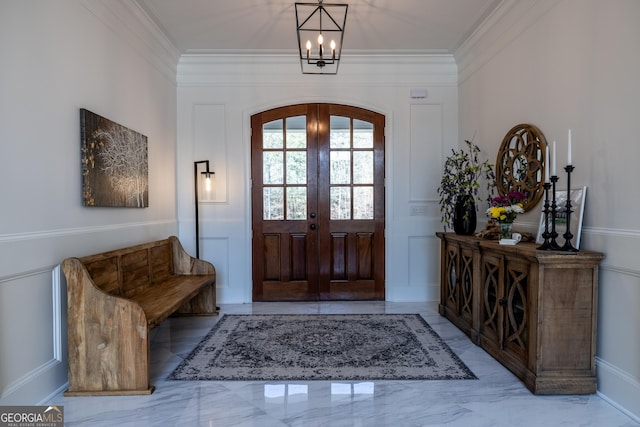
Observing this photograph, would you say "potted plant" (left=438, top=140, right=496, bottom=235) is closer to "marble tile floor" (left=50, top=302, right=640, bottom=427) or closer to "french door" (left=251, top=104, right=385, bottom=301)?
"french door" (left=251, top=104, right=385, bottom=301)

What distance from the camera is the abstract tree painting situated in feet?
8.87

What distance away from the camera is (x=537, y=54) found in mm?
3066

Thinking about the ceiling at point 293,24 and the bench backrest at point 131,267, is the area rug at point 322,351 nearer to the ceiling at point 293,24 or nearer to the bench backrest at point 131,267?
the bench backrest at point 131,267

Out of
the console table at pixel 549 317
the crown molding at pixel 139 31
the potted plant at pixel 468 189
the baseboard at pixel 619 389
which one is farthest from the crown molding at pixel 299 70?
the baseboard at pixel 619 389

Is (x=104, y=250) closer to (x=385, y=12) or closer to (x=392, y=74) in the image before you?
(x=385, y=12)

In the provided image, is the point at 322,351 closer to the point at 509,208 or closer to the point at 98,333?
the point at 98,333

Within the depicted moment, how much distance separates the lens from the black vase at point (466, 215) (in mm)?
3693

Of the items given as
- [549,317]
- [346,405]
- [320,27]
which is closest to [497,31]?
[320,27]

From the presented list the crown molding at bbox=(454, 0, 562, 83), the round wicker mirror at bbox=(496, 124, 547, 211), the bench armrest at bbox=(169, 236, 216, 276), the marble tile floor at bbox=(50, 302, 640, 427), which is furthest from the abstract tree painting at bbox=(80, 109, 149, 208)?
the crown molding at bbox=(454, 0, 562, 83)

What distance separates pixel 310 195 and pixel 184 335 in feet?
6.96

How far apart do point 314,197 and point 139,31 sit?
2474 millimetres

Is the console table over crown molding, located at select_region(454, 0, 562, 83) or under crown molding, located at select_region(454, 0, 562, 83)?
under

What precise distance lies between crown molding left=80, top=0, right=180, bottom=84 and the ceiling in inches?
3.0

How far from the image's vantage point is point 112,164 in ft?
9.91
